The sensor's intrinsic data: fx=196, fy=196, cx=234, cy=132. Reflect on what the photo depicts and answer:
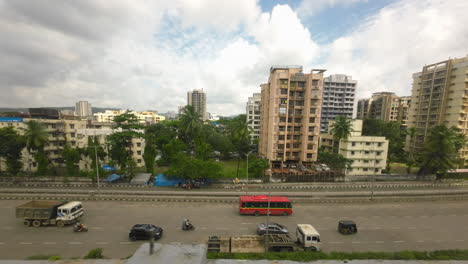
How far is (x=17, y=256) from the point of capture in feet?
55.2

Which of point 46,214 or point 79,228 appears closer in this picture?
point 79,228

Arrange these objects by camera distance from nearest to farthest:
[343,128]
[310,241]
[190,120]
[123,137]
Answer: [310,241], [123,137], [343,128], [190,120]

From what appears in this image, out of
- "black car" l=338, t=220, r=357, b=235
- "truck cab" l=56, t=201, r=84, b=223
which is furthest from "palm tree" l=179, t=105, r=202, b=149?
"black car" l=338, t=220, r=357, b=235

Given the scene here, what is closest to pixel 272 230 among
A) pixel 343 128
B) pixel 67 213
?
pixel 67 213

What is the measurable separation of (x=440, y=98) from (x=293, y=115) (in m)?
45.5

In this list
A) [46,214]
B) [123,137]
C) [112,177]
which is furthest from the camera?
[123,137]

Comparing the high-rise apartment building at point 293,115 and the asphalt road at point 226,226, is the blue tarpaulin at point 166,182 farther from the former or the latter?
the high-rise apartment building at point 293,115

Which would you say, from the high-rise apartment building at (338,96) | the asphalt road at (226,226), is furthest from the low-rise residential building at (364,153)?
the high-rise apartment building at (338,96)

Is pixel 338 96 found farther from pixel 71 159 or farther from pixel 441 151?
pixel 71 159

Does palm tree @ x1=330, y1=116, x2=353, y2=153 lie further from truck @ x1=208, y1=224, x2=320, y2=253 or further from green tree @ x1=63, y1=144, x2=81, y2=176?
green tree @ x1=63, y1=144, x2=81, y2=176

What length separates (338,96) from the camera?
10150 cm

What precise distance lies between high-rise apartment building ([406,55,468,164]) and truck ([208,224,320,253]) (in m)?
62.9

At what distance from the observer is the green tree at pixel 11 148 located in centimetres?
3572

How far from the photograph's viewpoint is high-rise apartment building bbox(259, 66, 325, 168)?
46.9m
